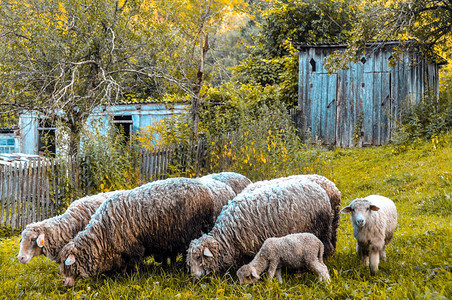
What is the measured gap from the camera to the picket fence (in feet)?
27.1

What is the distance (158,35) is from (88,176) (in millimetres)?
4538

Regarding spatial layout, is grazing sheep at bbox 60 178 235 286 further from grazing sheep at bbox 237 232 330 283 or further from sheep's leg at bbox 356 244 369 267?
sheep's leg at bbox 356 244 369 267

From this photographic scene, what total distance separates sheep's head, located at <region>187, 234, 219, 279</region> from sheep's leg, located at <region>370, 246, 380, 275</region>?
1.74 meters

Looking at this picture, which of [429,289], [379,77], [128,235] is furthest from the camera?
[379,77]

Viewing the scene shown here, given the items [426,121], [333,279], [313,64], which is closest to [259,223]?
[333,279]

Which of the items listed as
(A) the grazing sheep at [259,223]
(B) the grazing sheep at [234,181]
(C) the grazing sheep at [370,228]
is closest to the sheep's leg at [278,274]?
(A) the grazing sheep at [259,223]

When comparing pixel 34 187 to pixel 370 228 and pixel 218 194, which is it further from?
pixel 370 228

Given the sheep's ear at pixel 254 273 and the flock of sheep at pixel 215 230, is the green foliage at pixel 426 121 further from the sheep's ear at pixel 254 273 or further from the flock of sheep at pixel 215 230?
the sheep's ear at pixel 254 273

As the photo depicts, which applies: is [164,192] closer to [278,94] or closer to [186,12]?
[186,12]

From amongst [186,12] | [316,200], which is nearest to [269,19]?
[186,12]

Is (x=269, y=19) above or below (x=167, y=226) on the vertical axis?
above

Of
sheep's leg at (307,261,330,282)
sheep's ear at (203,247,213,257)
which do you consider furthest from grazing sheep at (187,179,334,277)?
sheep's leg at (307,261,330,282)

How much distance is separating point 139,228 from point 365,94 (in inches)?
478

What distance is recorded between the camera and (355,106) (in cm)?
1508
